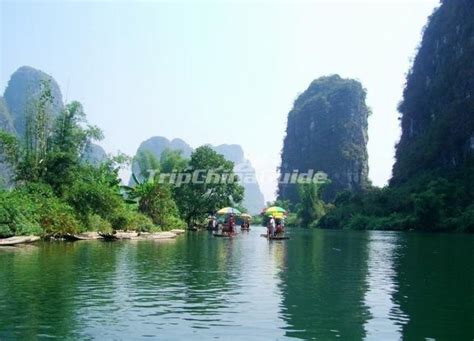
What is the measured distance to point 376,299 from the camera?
10609mm

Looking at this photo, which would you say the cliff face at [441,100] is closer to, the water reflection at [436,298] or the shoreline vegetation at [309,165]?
the shoreline vegetation at [309,165]

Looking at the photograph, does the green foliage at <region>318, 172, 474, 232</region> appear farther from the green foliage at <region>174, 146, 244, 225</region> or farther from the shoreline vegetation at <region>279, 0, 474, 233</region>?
the green foliage at <region>174, 146, 244, 225</region>

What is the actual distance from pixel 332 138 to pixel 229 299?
12221 cm

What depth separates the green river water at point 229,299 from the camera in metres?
7.72

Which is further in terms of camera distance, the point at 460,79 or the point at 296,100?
the point at 296,100

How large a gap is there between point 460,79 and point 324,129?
54.3 metres

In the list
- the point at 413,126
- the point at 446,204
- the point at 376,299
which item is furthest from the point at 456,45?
the point at 376,299

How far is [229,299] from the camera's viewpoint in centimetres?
1026

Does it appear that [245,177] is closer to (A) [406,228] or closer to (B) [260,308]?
(A) [406,228]

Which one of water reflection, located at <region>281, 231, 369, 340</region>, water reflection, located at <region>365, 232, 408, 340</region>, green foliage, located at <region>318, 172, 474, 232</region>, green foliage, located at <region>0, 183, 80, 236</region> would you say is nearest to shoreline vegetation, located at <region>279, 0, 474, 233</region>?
green foliage, located at <region>318, 172, 474, 232</region>

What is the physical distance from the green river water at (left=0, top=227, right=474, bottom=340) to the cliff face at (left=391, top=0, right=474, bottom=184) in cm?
6314

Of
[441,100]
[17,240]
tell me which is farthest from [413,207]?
[17,240]

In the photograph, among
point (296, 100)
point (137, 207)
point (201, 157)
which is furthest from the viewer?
point (296, 100)

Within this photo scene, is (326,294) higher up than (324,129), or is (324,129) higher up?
(324,129)
